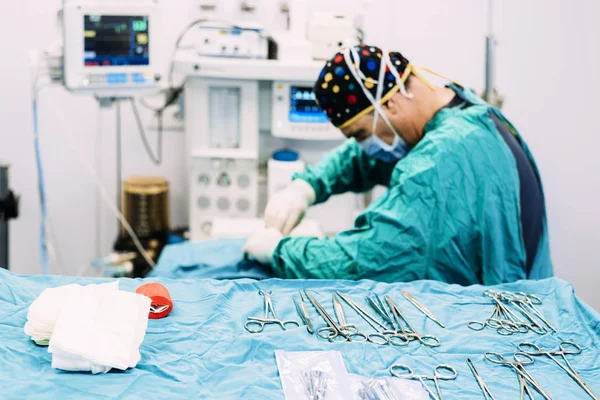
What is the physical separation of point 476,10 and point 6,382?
9.84 feet

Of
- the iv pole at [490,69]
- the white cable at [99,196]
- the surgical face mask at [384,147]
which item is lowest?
the white cable at [99,196]

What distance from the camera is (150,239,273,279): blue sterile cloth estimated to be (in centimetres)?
208

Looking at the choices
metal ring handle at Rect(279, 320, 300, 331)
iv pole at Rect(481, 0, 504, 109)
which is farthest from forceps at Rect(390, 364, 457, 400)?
iv pole at Rect(481, 0, 504, 109)

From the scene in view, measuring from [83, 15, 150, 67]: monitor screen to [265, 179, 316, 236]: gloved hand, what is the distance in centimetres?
75

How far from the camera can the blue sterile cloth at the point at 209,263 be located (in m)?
2.08

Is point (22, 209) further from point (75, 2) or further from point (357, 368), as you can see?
point (357, 368)

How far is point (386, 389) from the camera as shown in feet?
3.68

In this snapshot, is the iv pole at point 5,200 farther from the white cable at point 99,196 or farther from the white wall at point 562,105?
the white wall at point 562,105

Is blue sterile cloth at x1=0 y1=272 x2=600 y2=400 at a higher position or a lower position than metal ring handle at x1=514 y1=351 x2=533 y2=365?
higher

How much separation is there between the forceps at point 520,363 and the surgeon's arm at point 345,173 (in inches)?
50.3

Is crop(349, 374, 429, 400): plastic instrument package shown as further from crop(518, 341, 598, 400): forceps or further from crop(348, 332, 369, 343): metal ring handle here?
crop(518, 341, 598, 400): forceps

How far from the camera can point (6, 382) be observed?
1055 mm

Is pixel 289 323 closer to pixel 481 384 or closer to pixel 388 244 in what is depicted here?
pixel 481 384

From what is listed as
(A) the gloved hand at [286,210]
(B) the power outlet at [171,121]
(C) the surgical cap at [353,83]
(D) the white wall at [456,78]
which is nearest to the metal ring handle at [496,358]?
(C) the surgical cap at [353,83]
